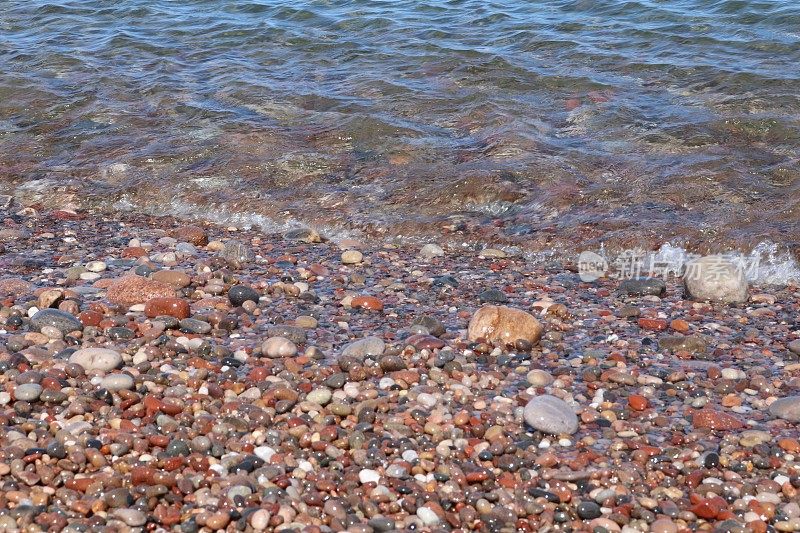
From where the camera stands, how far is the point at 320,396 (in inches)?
189

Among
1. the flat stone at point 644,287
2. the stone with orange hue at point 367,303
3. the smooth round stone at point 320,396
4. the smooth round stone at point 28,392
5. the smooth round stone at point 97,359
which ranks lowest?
the flat stone at point 644,287

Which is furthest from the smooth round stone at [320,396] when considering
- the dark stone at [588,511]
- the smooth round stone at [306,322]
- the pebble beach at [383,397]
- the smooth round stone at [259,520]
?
the dark stone at [588,511]

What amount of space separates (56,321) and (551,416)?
3193mm

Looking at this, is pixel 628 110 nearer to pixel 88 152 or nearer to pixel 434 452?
pixel 88 152

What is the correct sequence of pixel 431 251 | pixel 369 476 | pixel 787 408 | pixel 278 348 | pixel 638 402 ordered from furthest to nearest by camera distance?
pixel 431 251 → pixel 278 348 → pixel 638 402 → pixel 787 408 → pixel 369 476

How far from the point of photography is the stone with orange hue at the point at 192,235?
7375 millimetres

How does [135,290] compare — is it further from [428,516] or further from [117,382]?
[428,516]

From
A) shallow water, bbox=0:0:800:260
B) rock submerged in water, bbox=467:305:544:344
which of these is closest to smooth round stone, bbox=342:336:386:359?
rock submerged in water, bbox=467:305:544:344

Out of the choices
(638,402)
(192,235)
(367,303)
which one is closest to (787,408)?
(638,402)

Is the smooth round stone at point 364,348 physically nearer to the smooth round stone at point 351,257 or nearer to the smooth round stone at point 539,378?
the smooth round stone at point 539,378

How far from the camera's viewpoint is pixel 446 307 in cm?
609

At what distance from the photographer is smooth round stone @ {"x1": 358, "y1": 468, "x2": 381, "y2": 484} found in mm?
4074

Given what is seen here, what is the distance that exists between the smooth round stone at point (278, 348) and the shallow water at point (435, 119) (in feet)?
8.32

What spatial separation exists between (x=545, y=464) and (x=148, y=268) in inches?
145
